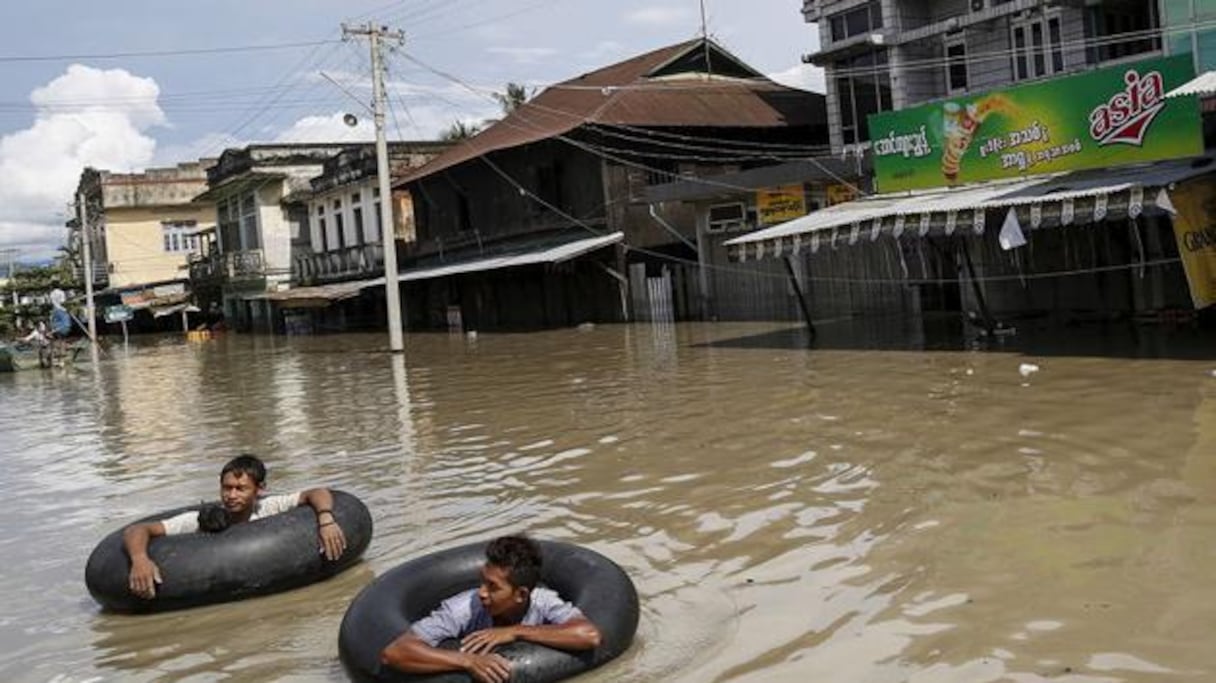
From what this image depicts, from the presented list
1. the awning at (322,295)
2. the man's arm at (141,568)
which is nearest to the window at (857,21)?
the awning at (322,295)

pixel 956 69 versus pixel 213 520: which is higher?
pixel 956 69

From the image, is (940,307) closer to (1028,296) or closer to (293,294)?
(1028,296)

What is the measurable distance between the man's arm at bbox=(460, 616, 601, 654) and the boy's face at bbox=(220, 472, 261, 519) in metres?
2.53

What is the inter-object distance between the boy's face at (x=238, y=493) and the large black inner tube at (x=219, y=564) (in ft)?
0.40

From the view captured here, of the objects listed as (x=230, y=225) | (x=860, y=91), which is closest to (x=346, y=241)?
(x=230, y=225)

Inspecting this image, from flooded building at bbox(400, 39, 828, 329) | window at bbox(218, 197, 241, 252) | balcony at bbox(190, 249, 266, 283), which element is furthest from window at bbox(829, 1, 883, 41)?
window at bbox(218, 197, 241, 252)

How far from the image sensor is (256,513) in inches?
285

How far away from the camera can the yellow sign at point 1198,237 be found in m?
15.3

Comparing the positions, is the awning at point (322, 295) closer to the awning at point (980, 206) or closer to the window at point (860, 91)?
the window at point (860, 91)

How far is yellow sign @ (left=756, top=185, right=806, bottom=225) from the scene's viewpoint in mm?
27484

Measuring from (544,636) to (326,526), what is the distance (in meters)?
2.57

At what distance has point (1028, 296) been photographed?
21.5 m

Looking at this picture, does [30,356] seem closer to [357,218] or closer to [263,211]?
[357,218]

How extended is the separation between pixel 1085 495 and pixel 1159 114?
33.9ft
